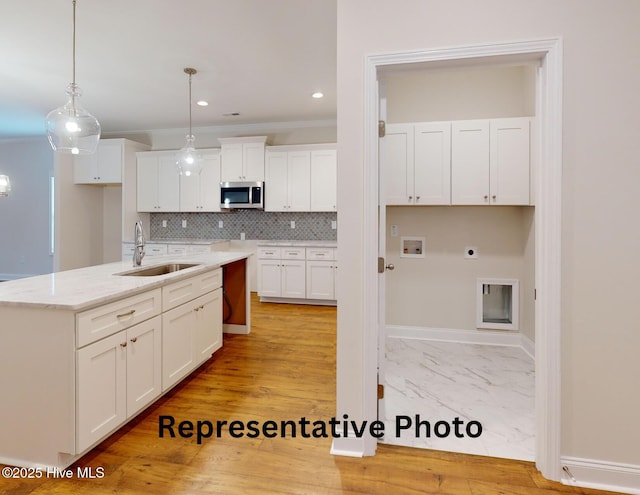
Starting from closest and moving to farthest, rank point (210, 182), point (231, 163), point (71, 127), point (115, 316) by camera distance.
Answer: point (115, 316) → point (71, 127) → point (231, 163) → point (210, 182)

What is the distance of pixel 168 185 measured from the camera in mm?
6133

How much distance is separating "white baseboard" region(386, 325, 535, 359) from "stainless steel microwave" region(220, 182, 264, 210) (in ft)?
9.90

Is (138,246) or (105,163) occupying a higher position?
(105,163)

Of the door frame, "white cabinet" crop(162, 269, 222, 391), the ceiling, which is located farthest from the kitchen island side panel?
the ceiling

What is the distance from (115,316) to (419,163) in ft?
9.04

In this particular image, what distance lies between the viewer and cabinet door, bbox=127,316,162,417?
83.6 inches

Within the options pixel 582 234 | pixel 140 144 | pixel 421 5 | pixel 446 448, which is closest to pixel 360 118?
pixel 421 5

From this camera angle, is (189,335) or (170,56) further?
(170,56)

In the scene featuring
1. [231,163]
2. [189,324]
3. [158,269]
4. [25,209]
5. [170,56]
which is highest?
[170,56]

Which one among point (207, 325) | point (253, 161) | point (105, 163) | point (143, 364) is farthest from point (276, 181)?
point (143, 364)

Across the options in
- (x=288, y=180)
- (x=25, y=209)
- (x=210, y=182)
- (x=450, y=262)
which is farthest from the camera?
(x=25, y=209)

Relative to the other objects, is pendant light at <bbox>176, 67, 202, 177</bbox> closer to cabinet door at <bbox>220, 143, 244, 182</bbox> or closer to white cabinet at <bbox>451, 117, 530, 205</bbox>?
cabinet door at <bbox>220, 143, 244, 182</bbox>

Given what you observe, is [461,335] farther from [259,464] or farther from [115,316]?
[115,316]

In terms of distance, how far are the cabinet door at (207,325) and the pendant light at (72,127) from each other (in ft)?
4.63
